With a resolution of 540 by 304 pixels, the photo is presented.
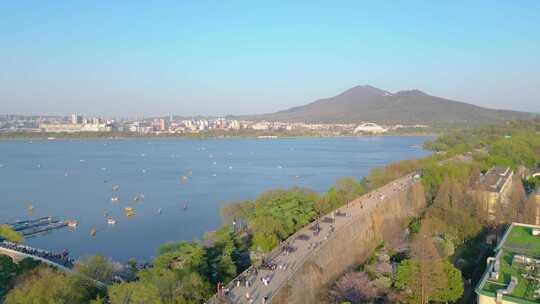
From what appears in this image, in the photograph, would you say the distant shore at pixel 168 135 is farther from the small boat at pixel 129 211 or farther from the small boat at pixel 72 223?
the small boat at pixel 72 223

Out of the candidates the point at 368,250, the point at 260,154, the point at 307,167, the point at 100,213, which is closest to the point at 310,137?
the point at 260,154

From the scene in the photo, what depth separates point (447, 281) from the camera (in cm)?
439

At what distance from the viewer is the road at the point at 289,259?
3793 mm

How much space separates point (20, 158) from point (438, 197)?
63.3 feet

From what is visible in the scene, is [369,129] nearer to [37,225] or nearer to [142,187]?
[142,187]

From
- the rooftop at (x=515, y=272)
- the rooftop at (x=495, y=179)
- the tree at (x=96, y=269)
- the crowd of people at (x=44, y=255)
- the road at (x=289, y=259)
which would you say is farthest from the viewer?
the rooftop at (x=495, y=179)

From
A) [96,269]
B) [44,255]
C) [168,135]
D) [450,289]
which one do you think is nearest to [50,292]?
[96,269]

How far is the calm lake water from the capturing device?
8.33 meters

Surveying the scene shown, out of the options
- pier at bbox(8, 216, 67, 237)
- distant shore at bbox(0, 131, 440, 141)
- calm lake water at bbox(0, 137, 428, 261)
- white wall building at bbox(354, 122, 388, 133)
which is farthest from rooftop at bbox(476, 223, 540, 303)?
white wall building at bbox(354, 122, 388, 133)

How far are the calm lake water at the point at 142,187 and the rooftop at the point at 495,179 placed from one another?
14.3 ft

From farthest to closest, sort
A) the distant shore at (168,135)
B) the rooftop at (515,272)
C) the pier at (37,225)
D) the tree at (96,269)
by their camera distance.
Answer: the distant shore at (168,135) → the pier at (37,225) → the tree at (96,269) → the rooftop at (515,272)

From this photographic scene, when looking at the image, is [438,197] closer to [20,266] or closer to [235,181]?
[20,266]

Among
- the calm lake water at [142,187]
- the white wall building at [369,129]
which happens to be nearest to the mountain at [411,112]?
the white wall building at [369,129]

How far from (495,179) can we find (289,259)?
217 inches
